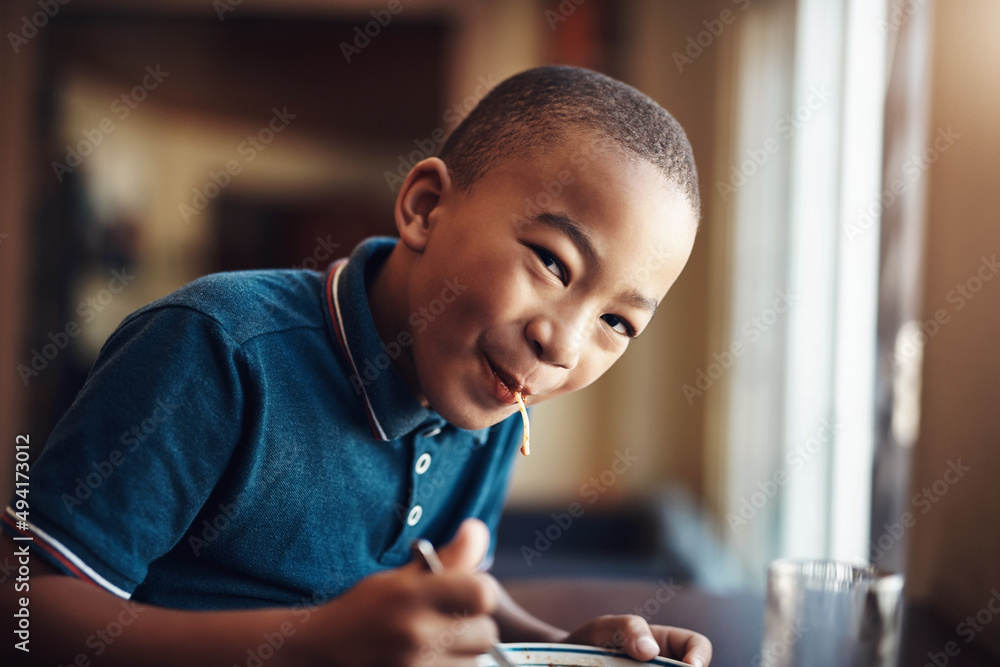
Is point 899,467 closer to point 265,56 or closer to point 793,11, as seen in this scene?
point 793,11

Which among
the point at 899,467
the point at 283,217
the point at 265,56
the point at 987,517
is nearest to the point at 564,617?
the point at 987,517

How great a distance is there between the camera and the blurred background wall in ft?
3.46

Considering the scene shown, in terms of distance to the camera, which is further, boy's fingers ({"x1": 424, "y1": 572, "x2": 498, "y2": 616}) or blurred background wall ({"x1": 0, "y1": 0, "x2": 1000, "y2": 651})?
blurred background wall ({"x1": 0, "y1": 0, "x2": 1000, "y2": 651})

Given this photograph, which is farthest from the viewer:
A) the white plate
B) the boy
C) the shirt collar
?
the shirt collar

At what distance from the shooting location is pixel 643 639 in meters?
0.68

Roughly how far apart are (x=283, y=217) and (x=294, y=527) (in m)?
6.25

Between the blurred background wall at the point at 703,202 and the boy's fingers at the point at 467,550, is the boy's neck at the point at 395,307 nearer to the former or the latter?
the boy's fingers at the point at 467,550

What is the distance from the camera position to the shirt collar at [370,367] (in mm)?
784

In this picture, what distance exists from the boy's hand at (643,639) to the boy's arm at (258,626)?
247mm

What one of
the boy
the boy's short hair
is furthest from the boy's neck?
the boy's short hair

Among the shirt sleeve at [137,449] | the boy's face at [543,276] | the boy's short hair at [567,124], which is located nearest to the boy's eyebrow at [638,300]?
the boy's face at [543,276]

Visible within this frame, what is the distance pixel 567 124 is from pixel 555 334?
0.21 m

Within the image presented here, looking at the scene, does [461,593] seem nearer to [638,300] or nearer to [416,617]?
[416,617]

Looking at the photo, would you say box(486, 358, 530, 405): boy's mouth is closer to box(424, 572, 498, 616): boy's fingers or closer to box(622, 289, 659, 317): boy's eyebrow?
box(622, 289, 659, 317): boy's eyebrow
